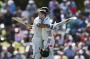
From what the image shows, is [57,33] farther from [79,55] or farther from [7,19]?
[7,19]

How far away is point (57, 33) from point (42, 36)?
1062cm

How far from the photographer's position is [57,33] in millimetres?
22531

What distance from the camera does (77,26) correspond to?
23.5 m

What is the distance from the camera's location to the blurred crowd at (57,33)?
20812mm

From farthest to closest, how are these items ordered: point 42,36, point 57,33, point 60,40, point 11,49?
point 57,33
point 60,40
point 11,49
point 42,36

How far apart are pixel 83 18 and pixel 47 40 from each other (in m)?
12.6

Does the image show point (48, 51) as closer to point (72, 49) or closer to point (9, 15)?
point (72, 49)

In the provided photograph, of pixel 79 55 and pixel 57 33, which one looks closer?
pixel 79 55

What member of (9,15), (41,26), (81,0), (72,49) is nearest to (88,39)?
(72,49)

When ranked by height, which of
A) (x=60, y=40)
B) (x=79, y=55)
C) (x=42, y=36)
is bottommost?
(x=79, y=55)

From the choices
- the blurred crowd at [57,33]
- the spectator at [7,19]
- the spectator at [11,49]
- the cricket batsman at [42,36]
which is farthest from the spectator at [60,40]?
the cricket batsman at [42,36]

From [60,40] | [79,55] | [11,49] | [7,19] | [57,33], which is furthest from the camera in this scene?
[7,19]

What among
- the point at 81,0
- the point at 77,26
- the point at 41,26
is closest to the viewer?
the point at 41,26

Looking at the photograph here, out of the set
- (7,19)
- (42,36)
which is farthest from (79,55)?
(42,36)
